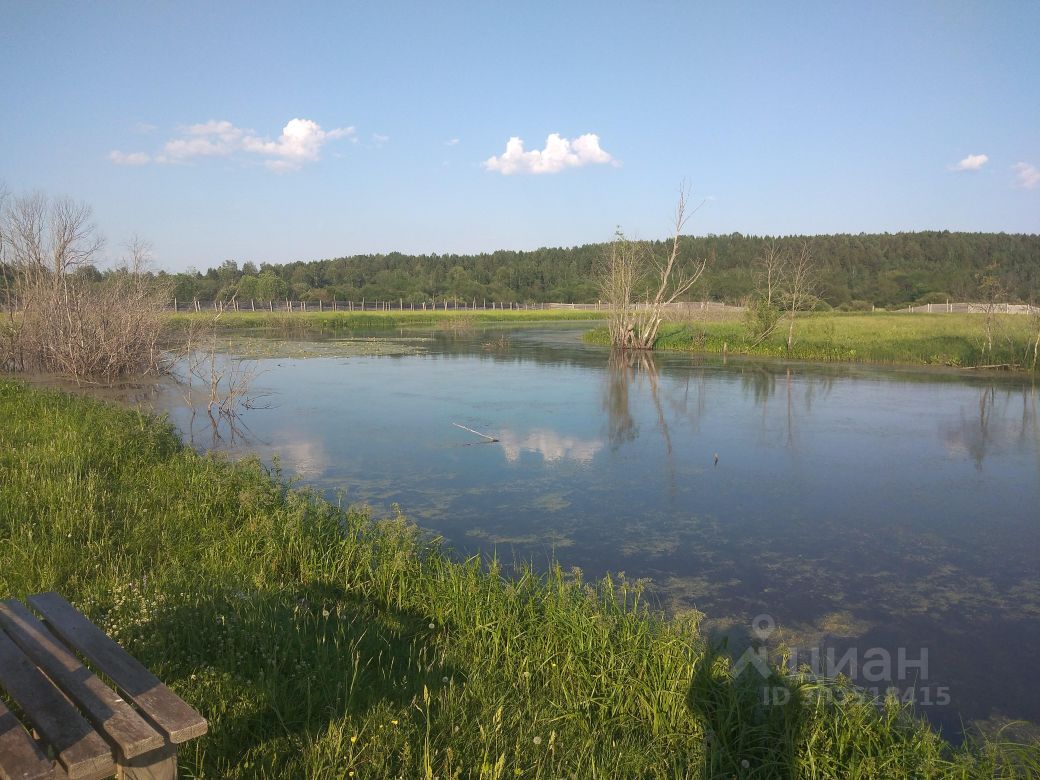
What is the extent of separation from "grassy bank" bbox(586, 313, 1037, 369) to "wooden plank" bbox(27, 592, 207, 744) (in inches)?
824

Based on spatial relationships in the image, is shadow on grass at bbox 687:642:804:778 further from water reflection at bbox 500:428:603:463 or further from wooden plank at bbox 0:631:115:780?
water reflection at bbox 500:428:603:463

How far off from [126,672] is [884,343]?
24.1 meters

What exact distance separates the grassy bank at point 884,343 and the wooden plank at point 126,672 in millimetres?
20921

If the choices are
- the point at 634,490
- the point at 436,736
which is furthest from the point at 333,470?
the point at 436,736

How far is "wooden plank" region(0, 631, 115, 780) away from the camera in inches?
62.9

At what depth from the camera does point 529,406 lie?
12805 millimetres

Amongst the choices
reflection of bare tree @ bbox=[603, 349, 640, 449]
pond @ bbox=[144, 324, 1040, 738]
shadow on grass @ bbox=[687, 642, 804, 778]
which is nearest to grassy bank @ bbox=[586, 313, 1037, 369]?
pond @ bbox=[144, 324, 1040, 738]

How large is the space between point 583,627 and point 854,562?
296cm

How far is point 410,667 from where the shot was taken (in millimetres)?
3383

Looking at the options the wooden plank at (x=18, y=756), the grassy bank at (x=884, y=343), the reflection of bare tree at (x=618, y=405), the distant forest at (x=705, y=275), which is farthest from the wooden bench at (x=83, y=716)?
the distant forest at (x=705, y=275)

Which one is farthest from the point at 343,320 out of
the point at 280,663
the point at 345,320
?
the point at 280,663

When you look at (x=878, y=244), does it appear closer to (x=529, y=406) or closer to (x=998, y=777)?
(x=529, y=406)

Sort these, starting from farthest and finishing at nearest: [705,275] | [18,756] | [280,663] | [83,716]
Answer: [705,275] → [280,663] → [83,716] → [18,756]

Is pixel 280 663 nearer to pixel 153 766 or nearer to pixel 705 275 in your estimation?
pixel 153 766
